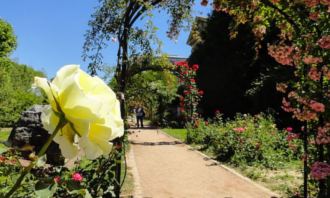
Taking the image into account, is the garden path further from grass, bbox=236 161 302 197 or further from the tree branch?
the tree branch

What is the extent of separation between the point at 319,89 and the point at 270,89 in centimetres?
1531

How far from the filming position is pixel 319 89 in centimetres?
555

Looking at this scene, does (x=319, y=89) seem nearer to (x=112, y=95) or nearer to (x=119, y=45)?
(x=119, y=45)

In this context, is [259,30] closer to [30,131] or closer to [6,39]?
[30,131]

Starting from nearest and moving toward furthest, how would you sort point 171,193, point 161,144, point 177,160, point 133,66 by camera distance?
point 171,193, point 133,66, point 177,160, point 161,144

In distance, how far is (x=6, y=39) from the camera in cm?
3050

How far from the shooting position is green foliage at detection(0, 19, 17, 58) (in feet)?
98.6

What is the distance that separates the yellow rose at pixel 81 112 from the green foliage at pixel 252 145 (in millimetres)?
9722

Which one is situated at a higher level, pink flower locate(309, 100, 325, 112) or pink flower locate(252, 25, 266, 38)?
pink flower locate(252, 25, 266, 38)

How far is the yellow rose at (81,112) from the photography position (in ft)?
2.13

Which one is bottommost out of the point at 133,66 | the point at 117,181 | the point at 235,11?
the point at 117,181

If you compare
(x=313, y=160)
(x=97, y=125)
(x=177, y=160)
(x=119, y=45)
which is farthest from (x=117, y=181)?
(x=177, y=160)

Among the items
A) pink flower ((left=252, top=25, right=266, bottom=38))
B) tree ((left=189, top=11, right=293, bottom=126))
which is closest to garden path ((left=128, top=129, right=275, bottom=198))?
pink flower ((left=252, top=25, right=266, bottom=38))

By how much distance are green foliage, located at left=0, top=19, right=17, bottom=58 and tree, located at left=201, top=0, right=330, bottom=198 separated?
1021 inches
